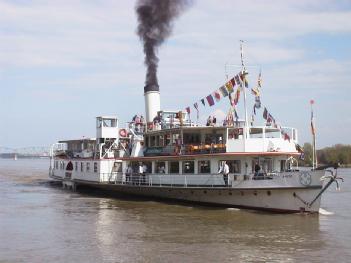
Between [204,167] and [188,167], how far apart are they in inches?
47.9

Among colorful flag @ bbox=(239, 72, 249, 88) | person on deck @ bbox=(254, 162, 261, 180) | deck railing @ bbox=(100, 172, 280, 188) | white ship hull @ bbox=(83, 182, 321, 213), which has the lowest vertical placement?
white ship hull @ bbox=(83, 182, 321, 213)

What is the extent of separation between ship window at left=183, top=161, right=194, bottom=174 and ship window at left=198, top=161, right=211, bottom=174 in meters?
0.72

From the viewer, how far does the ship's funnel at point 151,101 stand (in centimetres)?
3660

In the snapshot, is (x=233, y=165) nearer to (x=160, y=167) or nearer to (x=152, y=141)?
(x=160, y=167)

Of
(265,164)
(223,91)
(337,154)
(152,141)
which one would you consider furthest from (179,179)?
(337,154)

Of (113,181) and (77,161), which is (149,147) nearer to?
(113,181)

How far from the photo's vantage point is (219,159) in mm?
28344

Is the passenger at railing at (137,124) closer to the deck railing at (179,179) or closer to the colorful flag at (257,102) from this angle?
the deck railing at (179,179)

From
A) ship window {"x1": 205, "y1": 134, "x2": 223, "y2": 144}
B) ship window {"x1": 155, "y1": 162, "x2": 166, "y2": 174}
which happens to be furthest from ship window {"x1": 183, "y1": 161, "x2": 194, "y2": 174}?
ship window {"x1": 155, "y1": 162, "x2": 166, "y2": 174}

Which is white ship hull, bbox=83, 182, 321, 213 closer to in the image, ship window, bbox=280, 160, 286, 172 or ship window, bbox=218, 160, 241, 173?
ship window, bbox=218, 160, 241, 173

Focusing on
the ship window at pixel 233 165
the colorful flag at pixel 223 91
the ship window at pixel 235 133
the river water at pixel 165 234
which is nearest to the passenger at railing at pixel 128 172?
the river water at pixel 165 234

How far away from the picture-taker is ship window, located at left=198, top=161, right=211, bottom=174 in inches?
1139

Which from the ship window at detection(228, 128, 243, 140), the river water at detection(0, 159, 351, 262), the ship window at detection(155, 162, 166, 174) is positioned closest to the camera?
the river water at detection(0, 159, 351, 262)

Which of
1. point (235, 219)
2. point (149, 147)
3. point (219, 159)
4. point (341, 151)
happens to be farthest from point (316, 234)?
point (341, 151)
